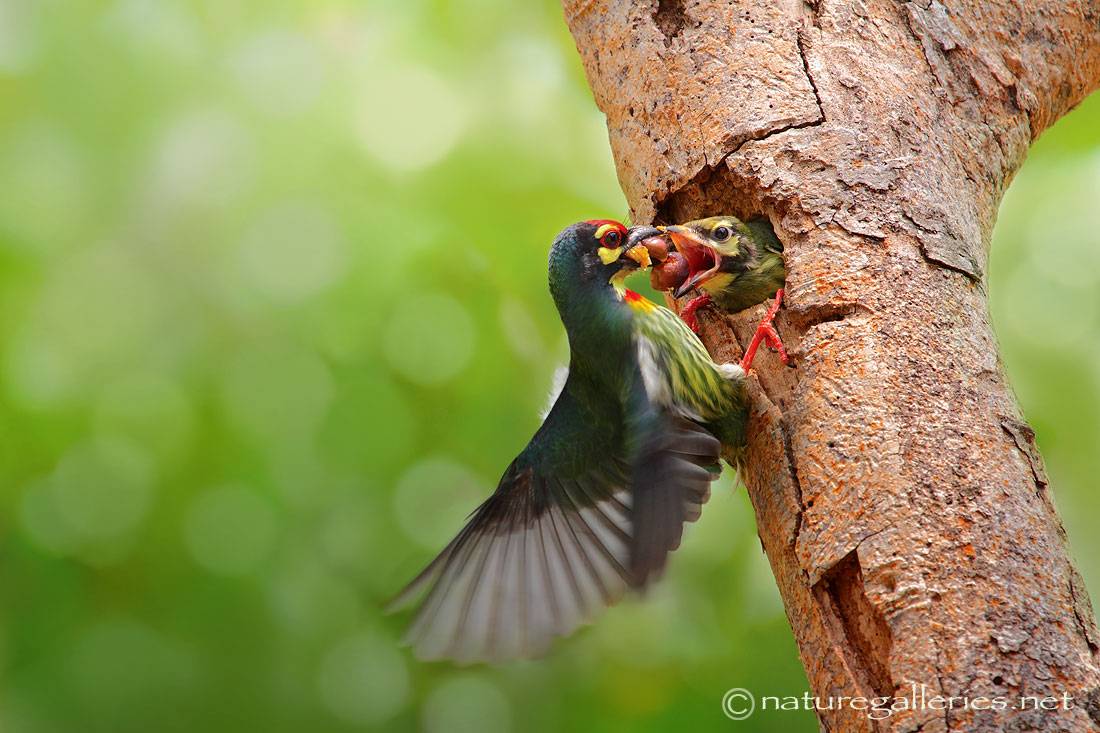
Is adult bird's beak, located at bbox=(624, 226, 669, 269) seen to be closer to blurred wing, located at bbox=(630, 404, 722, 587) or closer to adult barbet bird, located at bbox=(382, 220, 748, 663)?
adult barbet bird, located at bbox=(382, 220, 748, 663)

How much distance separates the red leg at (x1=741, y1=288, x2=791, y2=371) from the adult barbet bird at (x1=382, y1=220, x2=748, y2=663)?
1.4 inches

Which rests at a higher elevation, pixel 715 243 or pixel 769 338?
pixel 715 243

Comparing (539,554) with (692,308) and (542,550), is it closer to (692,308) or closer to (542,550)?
(542,550)

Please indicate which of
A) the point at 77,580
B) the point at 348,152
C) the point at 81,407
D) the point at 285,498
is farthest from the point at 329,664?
the point at 348,152

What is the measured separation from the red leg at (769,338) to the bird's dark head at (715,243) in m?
0.18

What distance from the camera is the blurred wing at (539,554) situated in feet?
7.90

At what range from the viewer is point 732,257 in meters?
2.35

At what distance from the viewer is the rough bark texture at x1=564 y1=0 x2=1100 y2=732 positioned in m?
1.69

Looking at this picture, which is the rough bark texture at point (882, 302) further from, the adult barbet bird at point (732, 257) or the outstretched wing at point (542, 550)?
the outstretched wing at point (542, 550)

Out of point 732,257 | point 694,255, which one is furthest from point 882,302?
point 694,255

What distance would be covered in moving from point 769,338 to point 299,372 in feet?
6.43

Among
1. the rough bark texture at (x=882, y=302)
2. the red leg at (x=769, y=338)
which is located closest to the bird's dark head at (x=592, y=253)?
the rough bark texture at (x=882, y=302)

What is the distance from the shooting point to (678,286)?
2537mm

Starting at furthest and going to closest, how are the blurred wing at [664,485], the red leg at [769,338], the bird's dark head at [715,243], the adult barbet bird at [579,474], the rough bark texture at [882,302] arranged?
the bird's dark head at [715,243] → the adult barbet bird at [579,474] → the red leg at [769,338] → the blurred wing at [664,485] → the rough bark texture at [882,302]
